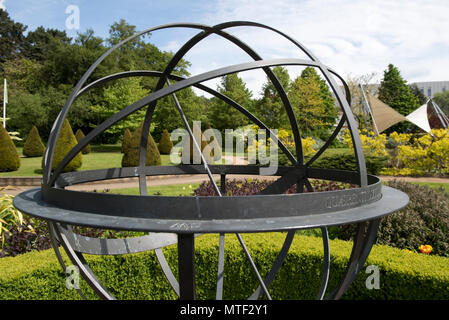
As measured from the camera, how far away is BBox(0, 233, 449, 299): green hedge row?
3.64 meters

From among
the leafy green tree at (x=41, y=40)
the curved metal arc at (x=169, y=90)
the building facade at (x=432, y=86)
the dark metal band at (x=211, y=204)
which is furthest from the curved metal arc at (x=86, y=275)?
the building facade at (x=432, y=86)

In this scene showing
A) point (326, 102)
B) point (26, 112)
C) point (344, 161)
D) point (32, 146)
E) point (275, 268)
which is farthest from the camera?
point (326, 102)

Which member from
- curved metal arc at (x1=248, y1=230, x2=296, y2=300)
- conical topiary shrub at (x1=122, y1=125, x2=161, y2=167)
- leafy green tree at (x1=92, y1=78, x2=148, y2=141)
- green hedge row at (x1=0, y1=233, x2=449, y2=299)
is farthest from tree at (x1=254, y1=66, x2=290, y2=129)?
curved metal arc at (x1=248, y1=230, x2=296, y2=300)

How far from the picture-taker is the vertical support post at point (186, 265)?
1598 millimetres

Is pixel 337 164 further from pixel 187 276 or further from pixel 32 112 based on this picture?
pixel 32 112

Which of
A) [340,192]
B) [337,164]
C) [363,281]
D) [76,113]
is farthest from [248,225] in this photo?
[76,113]

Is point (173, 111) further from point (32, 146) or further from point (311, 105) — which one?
point (311, 105)

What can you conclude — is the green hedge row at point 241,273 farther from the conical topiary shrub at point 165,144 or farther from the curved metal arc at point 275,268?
the conical topiary shrub at point 165,144

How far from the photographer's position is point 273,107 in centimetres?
2906

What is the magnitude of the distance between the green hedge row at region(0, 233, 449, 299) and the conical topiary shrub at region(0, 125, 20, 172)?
46.4 feet

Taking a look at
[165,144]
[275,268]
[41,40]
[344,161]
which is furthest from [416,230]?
[41,40]

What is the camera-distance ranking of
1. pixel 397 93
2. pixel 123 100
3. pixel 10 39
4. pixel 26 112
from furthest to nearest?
pixel 10 39 → pixel 397 93 → pixel 26 112 → pixel 123 100

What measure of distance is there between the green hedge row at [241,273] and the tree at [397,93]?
1399 inches

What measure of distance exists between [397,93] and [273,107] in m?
15.7
